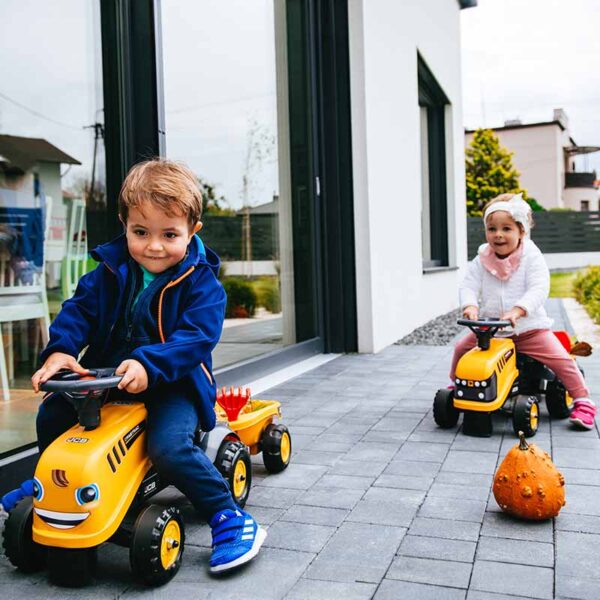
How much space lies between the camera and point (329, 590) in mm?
1897

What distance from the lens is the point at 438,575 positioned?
6.48ft

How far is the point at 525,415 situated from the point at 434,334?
4.46 metres

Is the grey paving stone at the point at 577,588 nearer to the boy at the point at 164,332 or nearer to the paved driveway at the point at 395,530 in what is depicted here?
the paved driveway at the point at 395,530

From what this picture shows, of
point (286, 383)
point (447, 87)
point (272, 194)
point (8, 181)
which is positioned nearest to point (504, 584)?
point (8, 181)

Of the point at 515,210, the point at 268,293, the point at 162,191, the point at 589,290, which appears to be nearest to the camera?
the point at 162,191

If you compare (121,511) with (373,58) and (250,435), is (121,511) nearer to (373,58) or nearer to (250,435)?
(250,435)

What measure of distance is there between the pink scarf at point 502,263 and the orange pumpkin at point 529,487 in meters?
1.54

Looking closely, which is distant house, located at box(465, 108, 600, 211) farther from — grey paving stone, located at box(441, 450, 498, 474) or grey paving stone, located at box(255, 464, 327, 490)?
grey paving stone, located at box(255, 464, 327, 490)

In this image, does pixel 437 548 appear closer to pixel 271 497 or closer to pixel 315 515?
pixel 315 515

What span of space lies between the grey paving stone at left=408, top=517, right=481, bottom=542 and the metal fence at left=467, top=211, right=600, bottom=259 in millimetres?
24206

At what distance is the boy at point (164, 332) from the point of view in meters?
2.03

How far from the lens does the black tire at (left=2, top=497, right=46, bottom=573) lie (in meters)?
1.99

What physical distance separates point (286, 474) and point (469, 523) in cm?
84

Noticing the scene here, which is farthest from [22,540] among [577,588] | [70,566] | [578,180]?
[578,180]
